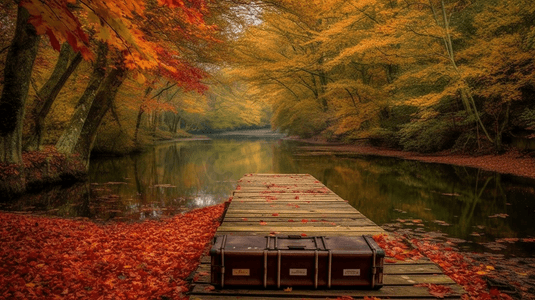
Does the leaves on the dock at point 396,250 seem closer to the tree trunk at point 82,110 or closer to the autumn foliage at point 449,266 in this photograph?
the autumn foliage at point 449,266

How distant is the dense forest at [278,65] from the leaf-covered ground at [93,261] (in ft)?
7.71

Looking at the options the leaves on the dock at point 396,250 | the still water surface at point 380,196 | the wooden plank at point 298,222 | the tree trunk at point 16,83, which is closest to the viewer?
the leaves on the dock at point 396,250

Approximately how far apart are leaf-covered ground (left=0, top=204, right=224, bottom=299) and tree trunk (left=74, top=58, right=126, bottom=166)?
7507 mm

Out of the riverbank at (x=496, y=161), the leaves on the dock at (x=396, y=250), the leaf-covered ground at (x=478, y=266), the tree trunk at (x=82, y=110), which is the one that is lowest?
the leaf-covered ground at (x=478, y=266)

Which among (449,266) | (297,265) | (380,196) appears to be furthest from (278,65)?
(297,265)

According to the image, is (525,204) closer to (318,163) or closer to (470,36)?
(318,163)

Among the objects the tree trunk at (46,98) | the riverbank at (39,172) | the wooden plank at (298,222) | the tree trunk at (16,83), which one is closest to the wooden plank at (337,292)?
the wooden plank at (298,222)

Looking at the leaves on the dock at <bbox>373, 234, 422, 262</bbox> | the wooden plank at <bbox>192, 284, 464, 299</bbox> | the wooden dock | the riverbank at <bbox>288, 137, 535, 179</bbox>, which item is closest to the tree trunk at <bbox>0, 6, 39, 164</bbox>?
the wooden dock

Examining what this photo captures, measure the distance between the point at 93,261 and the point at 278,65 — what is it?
2249cm

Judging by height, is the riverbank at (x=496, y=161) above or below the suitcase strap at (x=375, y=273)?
above

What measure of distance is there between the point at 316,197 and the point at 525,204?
5.67m

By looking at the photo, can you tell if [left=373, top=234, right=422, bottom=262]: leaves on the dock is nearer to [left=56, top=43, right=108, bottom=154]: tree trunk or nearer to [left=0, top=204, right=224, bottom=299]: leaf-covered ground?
[left=0, top=204, right=224, bottom=299]: leaf-covered ground

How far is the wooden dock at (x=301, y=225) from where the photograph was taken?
9.57 feet

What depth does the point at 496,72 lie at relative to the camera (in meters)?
14.7
